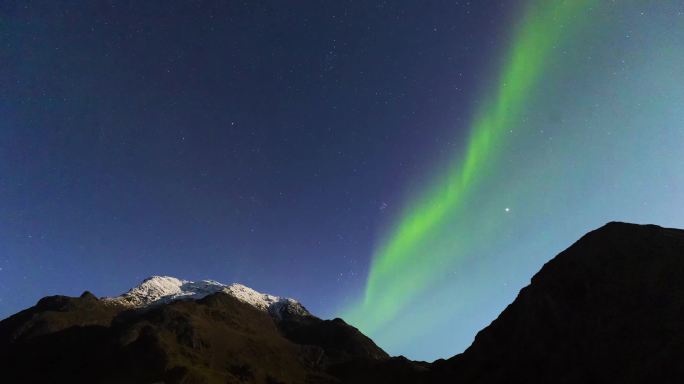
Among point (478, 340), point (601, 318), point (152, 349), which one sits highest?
point (152, 349)

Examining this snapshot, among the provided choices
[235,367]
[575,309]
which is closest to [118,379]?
[235,367]

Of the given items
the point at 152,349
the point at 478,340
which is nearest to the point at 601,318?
the point at 478,340

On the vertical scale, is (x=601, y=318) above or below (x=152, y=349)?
below

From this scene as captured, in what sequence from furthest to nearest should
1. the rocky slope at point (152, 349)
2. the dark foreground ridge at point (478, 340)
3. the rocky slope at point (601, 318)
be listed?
the rocky slope at point (152, 349) < the dark foreground ridge at point (478, 340) < the rocky slope at point (601, 318)

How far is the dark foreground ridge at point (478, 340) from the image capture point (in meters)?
53.1

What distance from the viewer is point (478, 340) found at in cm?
8800

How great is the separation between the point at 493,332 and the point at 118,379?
90282mm

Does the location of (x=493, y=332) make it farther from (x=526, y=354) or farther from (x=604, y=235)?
(x=604, y=235)

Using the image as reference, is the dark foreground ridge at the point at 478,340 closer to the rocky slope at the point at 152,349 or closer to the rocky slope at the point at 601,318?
the rocky slope at the point at 601,318

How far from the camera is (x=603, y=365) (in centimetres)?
5347

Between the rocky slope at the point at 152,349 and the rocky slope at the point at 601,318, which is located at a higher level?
the rocky slope at the point at 152,349

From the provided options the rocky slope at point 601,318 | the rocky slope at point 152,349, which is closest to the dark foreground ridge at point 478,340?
the rocky slope at point 601,318

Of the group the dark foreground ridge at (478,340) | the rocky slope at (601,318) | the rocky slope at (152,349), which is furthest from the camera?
the rocky slope at (152,349)

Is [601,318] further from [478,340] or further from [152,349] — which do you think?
[152,349]
